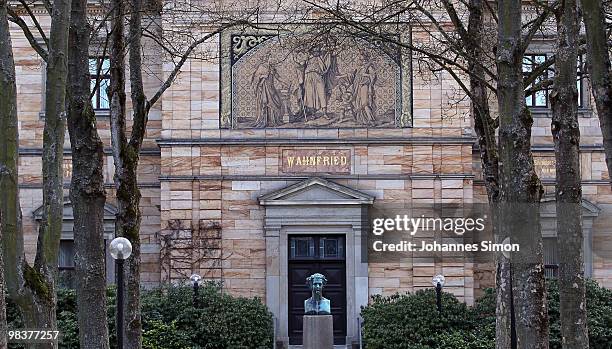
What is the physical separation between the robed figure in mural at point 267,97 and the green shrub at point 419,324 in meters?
5.91

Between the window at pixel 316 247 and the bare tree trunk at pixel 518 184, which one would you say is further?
the window at pixel 316 247

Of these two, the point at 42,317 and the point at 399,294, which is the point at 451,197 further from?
the point at 42,317

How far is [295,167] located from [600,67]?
18.8m

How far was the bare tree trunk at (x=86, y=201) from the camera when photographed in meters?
18.0

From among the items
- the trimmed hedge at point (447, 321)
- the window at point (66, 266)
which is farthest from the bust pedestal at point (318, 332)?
the window at point (66, 266)

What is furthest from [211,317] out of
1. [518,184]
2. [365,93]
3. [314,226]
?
[518,184]

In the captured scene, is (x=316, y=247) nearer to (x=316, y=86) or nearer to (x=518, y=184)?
(x=316, y=86)

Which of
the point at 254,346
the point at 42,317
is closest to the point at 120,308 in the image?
the point at 42,317

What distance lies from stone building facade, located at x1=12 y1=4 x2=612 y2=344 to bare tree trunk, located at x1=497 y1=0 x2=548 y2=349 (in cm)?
1640

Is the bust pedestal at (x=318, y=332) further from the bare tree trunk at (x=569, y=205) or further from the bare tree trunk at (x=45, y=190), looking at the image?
the bare tree trunk at (x=45, y=190)

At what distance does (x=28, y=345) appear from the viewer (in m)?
15.3

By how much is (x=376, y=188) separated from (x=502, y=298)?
1154 centimetres

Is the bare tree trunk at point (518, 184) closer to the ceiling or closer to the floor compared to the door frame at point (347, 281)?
closer to the ceiling

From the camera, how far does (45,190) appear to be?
1588 cm
